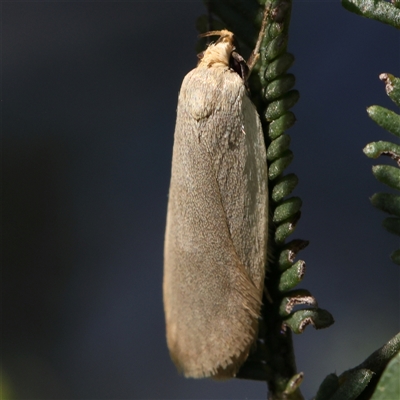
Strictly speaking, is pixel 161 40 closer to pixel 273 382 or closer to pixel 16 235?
pixel 16 235

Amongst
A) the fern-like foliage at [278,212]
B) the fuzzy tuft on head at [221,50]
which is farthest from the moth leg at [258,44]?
the fuzzy tuft on head at [221,50]

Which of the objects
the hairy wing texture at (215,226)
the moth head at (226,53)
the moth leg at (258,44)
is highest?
the moth head at (226,53)

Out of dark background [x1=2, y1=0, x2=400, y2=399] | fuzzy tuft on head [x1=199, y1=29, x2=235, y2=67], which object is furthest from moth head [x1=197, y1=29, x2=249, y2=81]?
dark background [x1=2, y1=0, x2=400, y2=399]

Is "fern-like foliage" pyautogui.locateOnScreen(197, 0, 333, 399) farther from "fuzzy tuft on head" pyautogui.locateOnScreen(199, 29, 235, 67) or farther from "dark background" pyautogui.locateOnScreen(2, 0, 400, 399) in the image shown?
"dark background" pyautogui.locateOnScreen(2, 0, 400, 399)

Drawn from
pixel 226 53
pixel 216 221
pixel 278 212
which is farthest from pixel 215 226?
pixel 226 53

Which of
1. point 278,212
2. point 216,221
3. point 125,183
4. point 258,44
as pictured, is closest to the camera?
point 278,212

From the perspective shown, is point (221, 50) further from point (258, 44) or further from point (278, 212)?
point (278, 212)

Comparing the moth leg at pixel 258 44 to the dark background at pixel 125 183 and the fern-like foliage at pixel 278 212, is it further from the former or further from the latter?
the dark background at pixel 125 183
